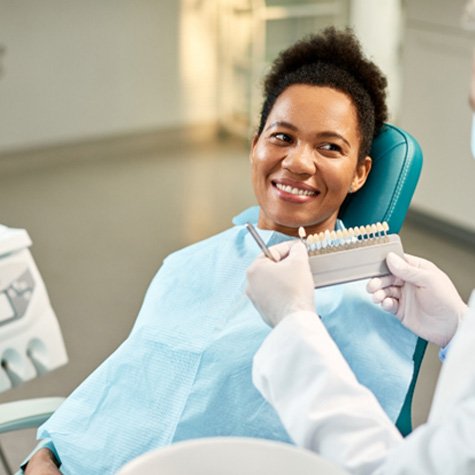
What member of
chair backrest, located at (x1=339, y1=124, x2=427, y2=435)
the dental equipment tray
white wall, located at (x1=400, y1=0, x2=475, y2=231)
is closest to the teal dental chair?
chair backrest, located at (x1=339, y1=124, x2=427, y2=435)

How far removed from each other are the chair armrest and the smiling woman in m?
0.03

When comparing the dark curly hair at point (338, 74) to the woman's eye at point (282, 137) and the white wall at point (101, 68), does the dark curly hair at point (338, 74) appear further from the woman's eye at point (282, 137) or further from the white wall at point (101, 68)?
the white wall at point (101, 68)

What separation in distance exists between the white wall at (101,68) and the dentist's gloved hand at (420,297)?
11.1ft

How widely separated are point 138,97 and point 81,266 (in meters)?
1.57

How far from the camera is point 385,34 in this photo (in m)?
4.73

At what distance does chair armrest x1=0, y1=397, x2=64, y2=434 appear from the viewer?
1476mm

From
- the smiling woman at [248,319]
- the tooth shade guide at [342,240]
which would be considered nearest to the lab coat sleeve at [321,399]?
the tooth shade guide at [342,240]

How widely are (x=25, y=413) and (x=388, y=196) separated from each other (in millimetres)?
721

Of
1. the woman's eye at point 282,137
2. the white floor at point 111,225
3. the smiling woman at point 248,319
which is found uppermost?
the woman's eye at point 282,137

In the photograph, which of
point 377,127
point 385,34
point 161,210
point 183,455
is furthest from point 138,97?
point 183,455

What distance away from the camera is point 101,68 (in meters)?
4.59

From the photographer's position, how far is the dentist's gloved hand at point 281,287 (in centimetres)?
113

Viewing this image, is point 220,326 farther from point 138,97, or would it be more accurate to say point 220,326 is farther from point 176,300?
point 138,97

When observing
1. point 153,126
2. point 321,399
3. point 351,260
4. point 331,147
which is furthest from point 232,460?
point 153,126
